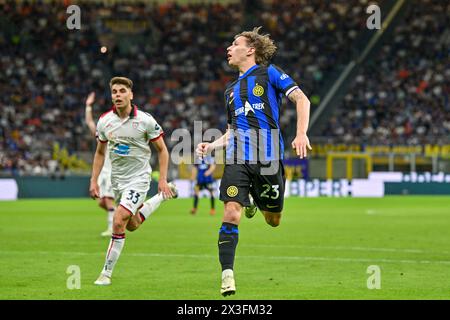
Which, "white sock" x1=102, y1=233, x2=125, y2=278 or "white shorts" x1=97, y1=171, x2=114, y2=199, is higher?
"white shorts" x1=97, y1=171, x2=114, y2=199

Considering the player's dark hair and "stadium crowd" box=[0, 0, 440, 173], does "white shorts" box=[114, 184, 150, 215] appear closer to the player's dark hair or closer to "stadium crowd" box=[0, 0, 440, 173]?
the player's dark hair

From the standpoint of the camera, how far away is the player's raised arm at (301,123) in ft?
30.1

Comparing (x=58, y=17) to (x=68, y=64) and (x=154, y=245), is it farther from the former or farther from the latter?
(x=154, y=245)

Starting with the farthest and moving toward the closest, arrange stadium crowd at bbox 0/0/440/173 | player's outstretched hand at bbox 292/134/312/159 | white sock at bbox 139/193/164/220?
stadium crowd at bbox 0/0/440/173 < white sock at bbox 139/193/164/220 < player's outstretched hand at bbox 292/134/312/159

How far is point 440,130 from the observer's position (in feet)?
145

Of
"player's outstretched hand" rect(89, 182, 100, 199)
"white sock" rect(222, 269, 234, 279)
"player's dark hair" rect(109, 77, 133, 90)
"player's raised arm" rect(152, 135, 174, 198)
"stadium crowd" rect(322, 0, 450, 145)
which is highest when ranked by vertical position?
"stadium crowd" rect(322, 0, 450, 145)

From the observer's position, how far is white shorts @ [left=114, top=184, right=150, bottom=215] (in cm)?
1157

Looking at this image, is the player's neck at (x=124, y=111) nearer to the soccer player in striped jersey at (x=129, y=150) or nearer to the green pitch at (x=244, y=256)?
the soccer player in striped jersey at (x=129, y=150)

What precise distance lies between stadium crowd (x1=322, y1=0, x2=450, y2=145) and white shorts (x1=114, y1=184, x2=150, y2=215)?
104 feet

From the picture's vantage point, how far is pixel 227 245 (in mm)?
9555

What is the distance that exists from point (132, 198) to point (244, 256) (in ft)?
12.0

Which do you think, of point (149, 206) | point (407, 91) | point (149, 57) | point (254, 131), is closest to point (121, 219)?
point (149, 206)

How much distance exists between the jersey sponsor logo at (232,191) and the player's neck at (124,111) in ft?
8.68

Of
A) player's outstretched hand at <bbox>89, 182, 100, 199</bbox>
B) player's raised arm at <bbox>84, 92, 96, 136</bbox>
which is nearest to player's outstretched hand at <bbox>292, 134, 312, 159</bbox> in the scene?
player's outstretched hand at <bbox>89, 182, 100, 199</bbox>
